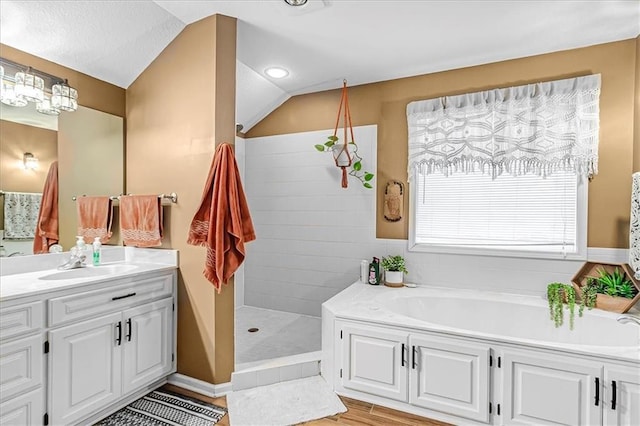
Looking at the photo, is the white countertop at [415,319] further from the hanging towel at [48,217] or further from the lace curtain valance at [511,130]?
the hanging towel at [48,217]

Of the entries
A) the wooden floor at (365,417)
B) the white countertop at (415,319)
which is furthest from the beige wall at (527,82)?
the wooden floor at (365,417)

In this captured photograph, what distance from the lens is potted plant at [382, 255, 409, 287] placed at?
3.12 m

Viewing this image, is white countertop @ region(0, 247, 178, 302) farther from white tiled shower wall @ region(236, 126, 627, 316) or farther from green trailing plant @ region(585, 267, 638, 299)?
green trailing plant @ region(585, 267, 638, 299)

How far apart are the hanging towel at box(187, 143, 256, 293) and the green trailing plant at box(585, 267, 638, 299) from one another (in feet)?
8.65

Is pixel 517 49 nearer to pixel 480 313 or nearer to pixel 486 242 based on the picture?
pixel 486 242

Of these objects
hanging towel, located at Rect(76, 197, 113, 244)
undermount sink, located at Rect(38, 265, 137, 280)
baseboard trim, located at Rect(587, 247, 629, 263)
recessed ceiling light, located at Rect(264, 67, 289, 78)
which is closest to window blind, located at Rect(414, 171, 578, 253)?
baseboard trim, located at Rect(587, 247, 629, 263)

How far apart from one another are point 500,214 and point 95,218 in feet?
10.9

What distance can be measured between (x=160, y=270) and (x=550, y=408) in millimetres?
2534

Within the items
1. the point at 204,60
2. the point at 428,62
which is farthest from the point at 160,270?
the point at 428,62

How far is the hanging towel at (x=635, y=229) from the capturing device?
7.44 ft

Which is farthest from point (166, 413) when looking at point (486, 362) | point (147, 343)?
point (486, 362)

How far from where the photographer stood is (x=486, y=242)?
2.99 m

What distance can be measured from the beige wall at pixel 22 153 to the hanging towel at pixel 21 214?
0.03m

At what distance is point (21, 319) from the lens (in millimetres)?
1664
